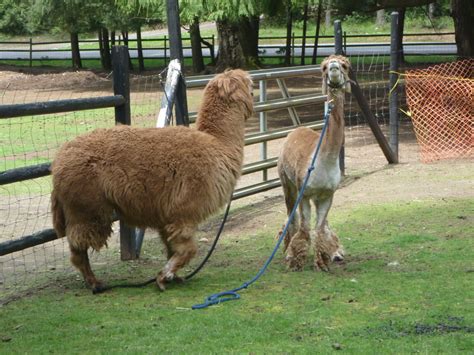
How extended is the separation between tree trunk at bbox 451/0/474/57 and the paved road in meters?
15.3

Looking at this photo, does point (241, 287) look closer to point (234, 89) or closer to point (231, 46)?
point (234, 89)

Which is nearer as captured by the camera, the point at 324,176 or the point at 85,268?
the point at 85,268

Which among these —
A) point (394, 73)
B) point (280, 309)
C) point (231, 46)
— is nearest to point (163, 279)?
point (280, 309)

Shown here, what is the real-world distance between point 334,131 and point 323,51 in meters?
34.7

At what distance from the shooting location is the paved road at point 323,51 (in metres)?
38.1

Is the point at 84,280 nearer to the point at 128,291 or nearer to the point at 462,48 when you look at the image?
the point at 128,291

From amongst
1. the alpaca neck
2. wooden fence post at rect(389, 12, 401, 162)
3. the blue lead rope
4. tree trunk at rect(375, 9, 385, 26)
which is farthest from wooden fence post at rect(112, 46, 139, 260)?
tree trunk at rect(375, 9, 385, 26)

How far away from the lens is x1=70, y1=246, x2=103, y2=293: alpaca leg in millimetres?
6445

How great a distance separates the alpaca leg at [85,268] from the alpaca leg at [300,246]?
1.63m

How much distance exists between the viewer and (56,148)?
14.3 meters

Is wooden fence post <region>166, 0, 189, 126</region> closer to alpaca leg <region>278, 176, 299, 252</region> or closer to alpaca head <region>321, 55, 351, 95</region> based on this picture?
alpaca leg <region>278, 176, 299, 252</region>

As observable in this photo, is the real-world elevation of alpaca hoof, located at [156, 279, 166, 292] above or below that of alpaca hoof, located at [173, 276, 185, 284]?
above

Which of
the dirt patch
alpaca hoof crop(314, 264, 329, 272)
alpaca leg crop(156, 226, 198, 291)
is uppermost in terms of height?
alpaca leg crop(156, 226, 198, 291)

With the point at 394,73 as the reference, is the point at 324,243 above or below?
below
